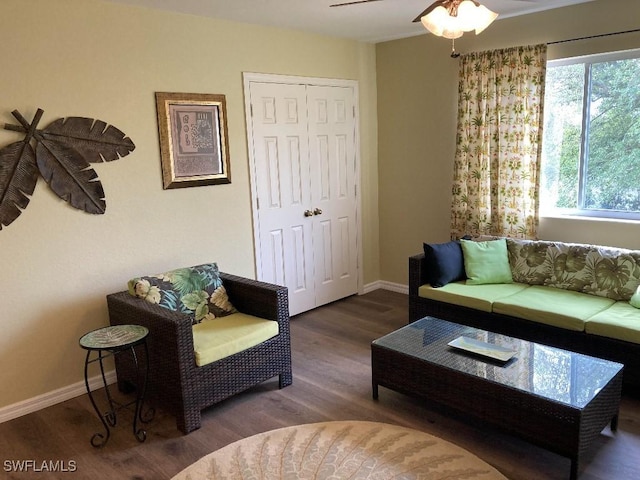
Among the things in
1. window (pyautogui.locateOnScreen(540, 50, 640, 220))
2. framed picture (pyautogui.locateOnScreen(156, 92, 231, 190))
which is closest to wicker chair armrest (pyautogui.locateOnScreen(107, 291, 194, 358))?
framed picture (pyautogui.locateOnScreen(156, 92, 231, 190))

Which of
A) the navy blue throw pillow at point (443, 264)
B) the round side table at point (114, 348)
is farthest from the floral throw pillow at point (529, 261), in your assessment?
the round side table at point (114, 348)

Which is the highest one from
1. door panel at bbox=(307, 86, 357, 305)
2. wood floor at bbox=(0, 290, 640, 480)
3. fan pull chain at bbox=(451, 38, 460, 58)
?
fan pull chain at bbox=(451, 38, 460, 58)

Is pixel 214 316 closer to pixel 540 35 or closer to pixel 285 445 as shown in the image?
pixel 285 445

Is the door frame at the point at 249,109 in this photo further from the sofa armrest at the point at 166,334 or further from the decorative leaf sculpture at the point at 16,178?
the decorative leaf sculpture at the point at 16,178

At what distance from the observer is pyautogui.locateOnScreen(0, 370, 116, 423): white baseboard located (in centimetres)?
303

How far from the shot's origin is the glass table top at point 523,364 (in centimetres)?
238

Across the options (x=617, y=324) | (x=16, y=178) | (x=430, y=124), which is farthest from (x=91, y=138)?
(x=617, y=324)

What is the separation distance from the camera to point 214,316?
3.36 m

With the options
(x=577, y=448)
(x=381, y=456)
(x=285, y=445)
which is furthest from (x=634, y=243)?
(x=285, y=445)

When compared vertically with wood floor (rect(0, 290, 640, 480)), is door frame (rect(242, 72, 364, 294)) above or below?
above

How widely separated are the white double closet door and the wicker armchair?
3.24 ft

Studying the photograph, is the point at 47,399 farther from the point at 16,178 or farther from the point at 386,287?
the point at 386,287

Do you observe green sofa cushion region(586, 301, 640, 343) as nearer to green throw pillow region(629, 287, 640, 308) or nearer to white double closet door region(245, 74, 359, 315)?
green throw pillow region(629, 287, 640, 308)

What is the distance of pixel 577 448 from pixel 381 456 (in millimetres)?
902
